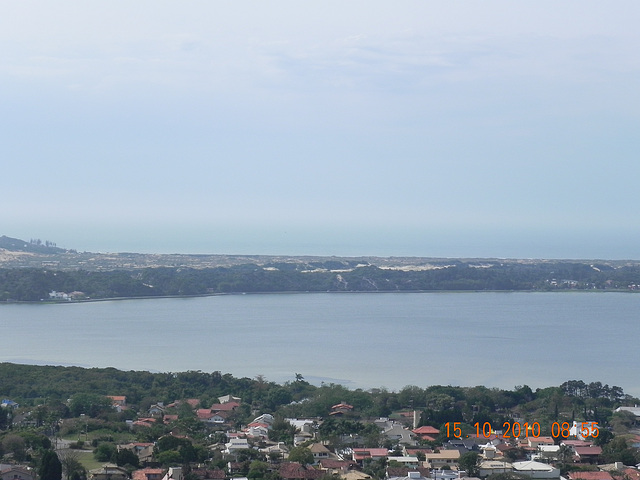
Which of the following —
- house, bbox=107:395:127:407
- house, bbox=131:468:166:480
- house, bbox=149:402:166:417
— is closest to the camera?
house, bbox=131:468:166:480

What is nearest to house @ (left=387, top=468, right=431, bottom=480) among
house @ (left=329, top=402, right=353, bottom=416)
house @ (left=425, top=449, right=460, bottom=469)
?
house @ (left=425, top=449, right=460, bottom=469)

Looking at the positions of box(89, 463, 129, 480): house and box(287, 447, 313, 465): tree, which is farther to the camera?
box(287, 447, 313, 465): tree

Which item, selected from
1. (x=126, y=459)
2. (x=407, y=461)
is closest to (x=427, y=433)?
(x=407, y=461)

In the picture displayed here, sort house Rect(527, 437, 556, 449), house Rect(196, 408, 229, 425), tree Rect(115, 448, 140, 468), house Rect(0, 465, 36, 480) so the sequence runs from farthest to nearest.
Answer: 1. house Rect(196, 408, 229, 425)
2. house Rect(527, 437, 556, 449)
3. tree Rect(115, 448, 140, 468)
4. house Rect(0, 465, 36, 480)

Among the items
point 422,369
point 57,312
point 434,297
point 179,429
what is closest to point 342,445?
point 179,429

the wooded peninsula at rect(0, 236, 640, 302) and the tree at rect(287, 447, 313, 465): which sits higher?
the wooded peninsula at rect(0, 236, 640, 302)

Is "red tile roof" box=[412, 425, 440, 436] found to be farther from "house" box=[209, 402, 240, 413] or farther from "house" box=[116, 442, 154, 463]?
"house" box=[116, 442, 154, 463]

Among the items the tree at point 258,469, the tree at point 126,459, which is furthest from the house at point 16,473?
the tree at point 258,469
